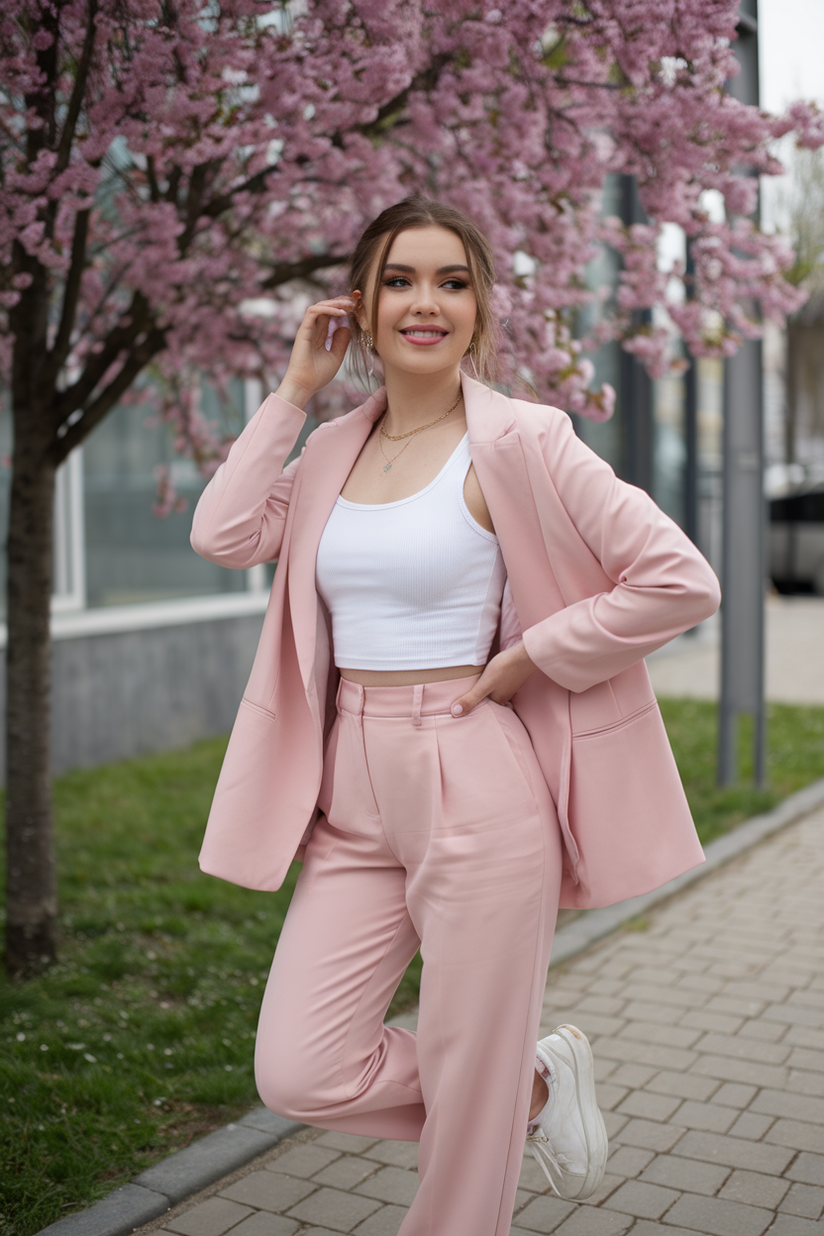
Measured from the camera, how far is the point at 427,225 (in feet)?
8.13

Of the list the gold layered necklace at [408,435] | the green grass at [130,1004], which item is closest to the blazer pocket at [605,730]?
the gold layered necklace at [408,435]

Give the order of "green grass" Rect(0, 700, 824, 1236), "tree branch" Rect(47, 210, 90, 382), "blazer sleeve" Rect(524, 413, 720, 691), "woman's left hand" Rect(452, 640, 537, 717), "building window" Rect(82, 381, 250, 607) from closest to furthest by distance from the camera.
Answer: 1. "blazer sleeve" Rect(524, 413, 720, 691)
2. "woman's left hand" Rect(452, 640, 537, 717)
3. "green grass" Rect(0, 700, 824, 1236)
4. "tree branch" Rect(47, 210, 90, 382)
5. "building window" Rect(82, 381, 250, 607)

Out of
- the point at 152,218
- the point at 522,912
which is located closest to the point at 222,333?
the point at 152,218

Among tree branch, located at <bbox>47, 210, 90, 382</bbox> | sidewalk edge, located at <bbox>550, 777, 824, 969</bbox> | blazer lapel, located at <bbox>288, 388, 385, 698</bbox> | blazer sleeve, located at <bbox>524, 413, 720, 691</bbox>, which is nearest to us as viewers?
blazer sleeve, located at <bbox>524, 413, 720, 691</bbox>

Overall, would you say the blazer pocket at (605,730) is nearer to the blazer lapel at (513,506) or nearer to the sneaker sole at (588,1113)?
the blazer lapel at (513,506)

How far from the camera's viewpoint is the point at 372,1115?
2.52 m

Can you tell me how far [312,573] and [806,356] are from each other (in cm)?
2159

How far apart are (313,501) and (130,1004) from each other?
2362 mm

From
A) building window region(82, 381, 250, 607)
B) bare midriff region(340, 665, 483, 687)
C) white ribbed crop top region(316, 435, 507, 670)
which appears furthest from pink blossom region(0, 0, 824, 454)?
building window region(82, 381, 250, 607)

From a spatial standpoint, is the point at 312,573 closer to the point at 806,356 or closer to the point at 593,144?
the point at 593,144

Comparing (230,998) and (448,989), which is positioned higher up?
(448,989)

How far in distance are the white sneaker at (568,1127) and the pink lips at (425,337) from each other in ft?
4.64

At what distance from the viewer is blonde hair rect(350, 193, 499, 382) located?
249cm

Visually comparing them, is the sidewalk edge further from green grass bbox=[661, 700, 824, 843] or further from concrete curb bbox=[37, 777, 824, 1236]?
concrete curb bbox=[37, 777, 824, 1236]
